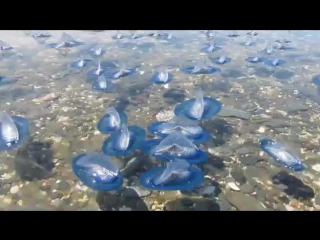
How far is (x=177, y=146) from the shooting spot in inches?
178

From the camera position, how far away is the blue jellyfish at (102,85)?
21.7ft

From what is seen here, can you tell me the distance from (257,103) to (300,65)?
8.25 feet

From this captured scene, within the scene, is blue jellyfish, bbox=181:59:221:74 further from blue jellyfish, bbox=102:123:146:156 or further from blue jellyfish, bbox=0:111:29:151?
blue jellyfish, bbox=0:111:29:151

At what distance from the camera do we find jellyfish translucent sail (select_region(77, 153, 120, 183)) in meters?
4.14

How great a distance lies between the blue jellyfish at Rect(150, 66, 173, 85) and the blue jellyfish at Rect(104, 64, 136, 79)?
600 mm

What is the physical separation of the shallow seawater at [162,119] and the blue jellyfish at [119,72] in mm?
143

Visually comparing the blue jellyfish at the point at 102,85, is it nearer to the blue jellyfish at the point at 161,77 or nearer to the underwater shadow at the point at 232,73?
the blue jellyfish at the point at 161,77

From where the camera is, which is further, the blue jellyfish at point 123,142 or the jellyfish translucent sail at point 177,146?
the blue jellyfish at point 123,142

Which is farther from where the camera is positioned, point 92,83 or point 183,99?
point 92,83

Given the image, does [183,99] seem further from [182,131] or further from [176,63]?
[176,63]

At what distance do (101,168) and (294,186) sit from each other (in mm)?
2332

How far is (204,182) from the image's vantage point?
4164 mm

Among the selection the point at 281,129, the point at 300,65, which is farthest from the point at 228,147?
the point at 300,65

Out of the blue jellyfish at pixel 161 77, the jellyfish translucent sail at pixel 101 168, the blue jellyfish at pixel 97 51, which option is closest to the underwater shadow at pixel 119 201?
the jellyfish translucent sail at pixel 101 168
